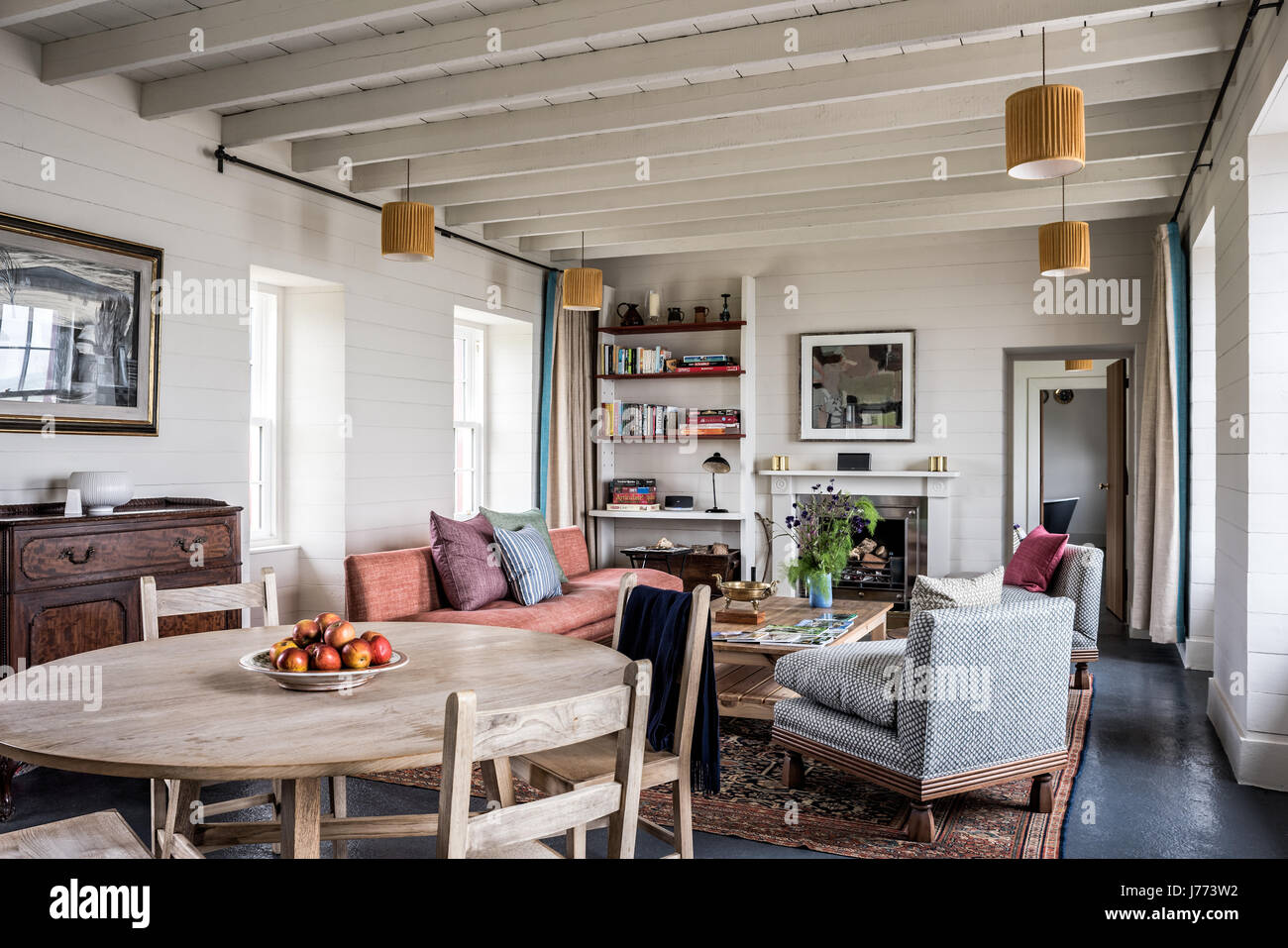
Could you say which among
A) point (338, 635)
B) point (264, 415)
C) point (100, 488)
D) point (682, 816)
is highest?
point (264, 415)

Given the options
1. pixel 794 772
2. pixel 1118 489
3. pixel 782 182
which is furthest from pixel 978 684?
pixel 1118 489

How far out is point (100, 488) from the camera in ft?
12.2

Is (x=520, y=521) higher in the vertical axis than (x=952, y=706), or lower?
higher

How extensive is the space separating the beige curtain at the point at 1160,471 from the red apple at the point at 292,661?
5.35 meters

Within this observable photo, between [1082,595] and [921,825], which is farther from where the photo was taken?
[1082,595]

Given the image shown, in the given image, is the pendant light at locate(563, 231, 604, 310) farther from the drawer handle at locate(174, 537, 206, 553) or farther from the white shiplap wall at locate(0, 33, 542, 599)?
the drawer handle at locate(174, 537, 206, 553)

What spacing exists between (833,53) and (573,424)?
437 cm

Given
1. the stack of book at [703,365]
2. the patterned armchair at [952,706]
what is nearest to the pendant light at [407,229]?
the patterned armchair at [952,706]

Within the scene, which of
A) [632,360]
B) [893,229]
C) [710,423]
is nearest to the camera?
[893,229]

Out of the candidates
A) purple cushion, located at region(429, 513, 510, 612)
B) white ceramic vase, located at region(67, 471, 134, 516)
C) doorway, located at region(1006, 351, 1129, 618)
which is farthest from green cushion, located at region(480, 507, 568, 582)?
doorway, located at region(1006, 351, 1129, 618)

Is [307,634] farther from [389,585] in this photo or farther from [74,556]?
[389,585]

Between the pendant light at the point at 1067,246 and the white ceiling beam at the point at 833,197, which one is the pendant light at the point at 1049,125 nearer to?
the pendant light at the point at 1067,246

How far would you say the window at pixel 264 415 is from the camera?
5.36 meters

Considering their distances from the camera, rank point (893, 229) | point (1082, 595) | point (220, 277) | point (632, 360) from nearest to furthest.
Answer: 1. point (220, 277)
2. point (1082, 595)
3. point (893, 229)
4. point (632, 360)
